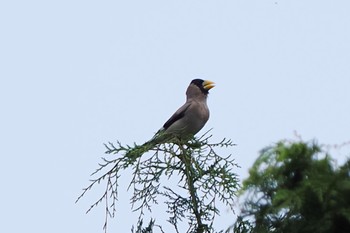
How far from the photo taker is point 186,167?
18.7 ft

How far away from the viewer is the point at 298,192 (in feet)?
12.1

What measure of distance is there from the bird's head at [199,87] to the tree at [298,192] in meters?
7.41

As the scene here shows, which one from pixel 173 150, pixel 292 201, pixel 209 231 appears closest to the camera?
pixel 292 201

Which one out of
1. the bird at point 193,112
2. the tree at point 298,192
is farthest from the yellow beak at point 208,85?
the tree at point 298,192

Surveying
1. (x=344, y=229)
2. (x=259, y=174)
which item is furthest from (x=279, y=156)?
(x=344, y=229)

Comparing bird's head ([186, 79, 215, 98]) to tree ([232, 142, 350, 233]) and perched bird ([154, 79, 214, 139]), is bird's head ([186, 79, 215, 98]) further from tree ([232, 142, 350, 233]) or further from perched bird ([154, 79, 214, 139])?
tree ([232, 142, 350, 233])

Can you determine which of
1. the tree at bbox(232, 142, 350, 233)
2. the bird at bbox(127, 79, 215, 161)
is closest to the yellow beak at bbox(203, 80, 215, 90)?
the bird at bbox(127, 79, 215, 161)

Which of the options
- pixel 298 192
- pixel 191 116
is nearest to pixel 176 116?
pixel 191 116

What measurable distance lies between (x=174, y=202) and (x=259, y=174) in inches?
73.6

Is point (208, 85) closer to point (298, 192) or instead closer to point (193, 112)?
point (193, 112)

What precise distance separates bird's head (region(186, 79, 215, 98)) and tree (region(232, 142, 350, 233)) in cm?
741

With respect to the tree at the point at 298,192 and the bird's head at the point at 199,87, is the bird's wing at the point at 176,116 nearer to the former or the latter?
the bird's head at the point at 199,87

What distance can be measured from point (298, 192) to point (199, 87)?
25.8 ft

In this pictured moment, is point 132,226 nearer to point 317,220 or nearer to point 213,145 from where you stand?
point 213,145
